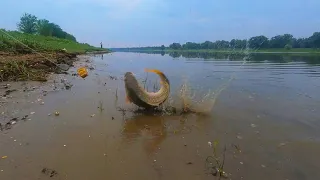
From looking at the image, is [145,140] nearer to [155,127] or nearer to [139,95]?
[155,127]

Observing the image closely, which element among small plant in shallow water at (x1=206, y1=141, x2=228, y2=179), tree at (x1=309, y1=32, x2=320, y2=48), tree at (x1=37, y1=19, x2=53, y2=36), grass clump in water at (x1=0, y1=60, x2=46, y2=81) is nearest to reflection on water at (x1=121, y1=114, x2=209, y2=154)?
small plant in shallow water at (x1=206, y1=141, x2=228, y2=179)

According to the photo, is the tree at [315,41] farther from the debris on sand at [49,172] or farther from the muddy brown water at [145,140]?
the debris on sand at [49,172]

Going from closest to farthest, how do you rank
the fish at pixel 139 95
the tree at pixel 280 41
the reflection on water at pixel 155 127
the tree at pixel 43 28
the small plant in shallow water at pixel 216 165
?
the small plant in shallow water at pixel 216 165 < the reflection on water at pixel 155 127 < the fish at pixel 139 95 < the tree at pixel 43 28 < the tree at pixel 280 41

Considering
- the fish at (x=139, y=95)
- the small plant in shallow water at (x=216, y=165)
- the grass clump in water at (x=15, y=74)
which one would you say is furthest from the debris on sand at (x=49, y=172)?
the grass clump in water at (x=15, y=74)

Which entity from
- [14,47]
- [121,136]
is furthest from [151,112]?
[14,47]

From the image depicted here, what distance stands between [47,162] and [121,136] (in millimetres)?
1635

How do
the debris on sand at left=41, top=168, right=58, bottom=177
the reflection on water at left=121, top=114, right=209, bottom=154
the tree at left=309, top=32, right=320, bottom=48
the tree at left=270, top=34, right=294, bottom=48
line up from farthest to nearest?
1. the tree at left=309, top=32, right=320, bottom=48
2. the tree at left=270, top=34, right=294, bottom=48
3. the reflection on water at left=121, top=114, right=209, bottom=154
4. the debris on sand at left=41, top=168, right=58, bottom=177

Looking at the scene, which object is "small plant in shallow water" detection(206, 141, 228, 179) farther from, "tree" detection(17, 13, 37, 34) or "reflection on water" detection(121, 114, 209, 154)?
"tree" detection(17, 13, 37, 34)

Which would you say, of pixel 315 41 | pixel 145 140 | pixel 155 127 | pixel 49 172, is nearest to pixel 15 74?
pixel 155 127

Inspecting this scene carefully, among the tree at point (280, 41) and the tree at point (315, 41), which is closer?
the tree at point (280, 41)

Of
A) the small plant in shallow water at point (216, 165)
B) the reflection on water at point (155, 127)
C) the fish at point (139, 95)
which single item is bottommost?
the small plant in shallow water at point (216, 165)

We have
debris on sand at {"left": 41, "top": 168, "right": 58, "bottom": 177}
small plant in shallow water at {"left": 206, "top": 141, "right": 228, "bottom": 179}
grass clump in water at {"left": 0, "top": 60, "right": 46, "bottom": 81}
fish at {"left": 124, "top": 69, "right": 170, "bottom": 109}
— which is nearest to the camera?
debris on sand at {"left": 41, "top": 168, "right": 58, "bottom": 177}

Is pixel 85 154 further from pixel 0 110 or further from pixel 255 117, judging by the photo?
pixel 255 117

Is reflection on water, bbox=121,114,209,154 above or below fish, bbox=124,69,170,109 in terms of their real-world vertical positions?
below
